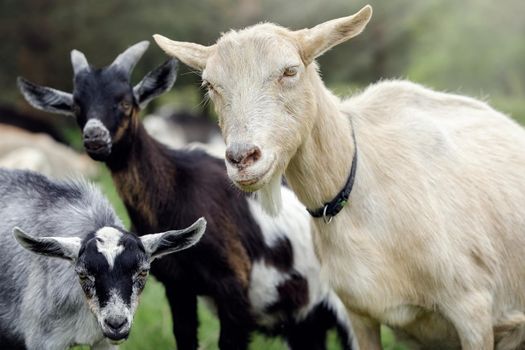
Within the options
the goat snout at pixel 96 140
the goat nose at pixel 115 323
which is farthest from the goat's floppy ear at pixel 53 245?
the goat snout at pixel 96 140

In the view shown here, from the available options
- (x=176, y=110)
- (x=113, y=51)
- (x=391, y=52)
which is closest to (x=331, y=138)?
(x=176, y=110)

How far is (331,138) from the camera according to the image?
5.21 meters

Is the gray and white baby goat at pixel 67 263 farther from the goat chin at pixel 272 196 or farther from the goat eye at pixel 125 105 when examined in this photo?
the goat eye at pixel 125 105

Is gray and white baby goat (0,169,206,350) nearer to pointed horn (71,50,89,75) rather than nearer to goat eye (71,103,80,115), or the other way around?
goat eye (71,103,80,115)

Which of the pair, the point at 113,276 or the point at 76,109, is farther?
the point at 76,109

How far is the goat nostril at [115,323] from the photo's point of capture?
16.7 ft

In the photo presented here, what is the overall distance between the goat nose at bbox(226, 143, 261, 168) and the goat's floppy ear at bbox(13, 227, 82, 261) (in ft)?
4.14

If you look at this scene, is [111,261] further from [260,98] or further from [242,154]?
[260,98]

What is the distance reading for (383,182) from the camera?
17.6 ft

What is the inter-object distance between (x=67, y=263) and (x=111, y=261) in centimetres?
59

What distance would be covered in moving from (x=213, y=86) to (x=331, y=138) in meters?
0.68

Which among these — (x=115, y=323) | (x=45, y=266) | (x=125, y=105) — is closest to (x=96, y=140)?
(x=125, y=105)

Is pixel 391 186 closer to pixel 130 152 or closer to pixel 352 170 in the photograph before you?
pixel 352 170

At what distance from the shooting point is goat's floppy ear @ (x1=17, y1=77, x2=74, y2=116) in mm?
6965
